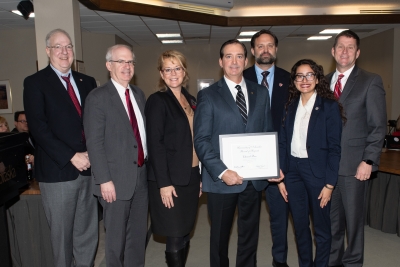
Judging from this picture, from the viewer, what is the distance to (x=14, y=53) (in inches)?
337

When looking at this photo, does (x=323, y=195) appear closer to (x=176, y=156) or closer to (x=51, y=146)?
(x=176, y=156)

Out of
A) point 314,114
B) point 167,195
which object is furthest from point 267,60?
point 167,195

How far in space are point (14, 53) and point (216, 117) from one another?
812 centimetres

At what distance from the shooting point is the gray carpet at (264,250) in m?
3.20

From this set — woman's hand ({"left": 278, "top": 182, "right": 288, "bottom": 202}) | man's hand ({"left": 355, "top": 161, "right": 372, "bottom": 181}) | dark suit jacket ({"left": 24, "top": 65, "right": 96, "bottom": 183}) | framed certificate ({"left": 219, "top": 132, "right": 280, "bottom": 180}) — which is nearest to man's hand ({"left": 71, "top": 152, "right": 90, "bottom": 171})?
dark suit jacket ({"left": 24, "top": 65, "right": 96, "bottom": 183})

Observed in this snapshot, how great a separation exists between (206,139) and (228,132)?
16 cm

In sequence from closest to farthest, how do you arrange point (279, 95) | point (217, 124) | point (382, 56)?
1. point (217, 124)
2. point (279, 95)
3. point (382, 56)

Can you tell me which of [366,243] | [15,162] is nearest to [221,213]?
[15,162]

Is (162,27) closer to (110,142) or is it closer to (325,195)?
(110,142)

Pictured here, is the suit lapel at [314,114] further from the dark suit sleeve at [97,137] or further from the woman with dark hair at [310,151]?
the dark suit sleeve at [97,137]

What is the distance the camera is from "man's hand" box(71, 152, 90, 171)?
2.29 meters

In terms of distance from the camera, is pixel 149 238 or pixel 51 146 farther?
pixel 149 238

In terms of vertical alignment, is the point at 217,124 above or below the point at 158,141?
above

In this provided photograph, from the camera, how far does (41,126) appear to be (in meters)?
2.22
